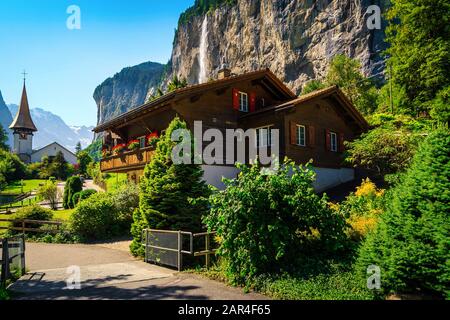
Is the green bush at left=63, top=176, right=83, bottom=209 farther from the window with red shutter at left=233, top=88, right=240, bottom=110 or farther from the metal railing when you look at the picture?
the metal railing

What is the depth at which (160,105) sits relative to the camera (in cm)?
2161

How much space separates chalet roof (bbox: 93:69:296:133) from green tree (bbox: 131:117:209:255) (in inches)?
283

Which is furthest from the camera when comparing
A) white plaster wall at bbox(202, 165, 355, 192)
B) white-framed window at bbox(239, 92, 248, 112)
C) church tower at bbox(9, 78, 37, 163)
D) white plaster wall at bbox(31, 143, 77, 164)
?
white plaster wall at bbox(31, 143, 77, 164)

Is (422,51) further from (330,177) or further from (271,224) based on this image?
(271,224)

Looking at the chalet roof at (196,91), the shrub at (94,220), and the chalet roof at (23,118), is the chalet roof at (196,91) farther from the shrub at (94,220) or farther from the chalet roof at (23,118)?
the chalet roof at (23,118)

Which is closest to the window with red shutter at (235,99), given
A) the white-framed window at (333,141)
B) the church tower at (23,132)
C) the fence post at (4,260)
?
the white-framed window at (333,141)

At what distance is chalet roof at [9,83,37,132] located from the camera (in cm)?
9744

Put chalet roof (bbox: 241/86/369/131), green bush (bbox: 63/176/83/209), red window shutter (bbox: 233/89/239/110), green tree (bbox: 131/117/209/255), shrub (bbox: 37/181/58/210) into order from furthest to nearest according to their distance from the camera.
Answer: shrub (bbox: 37/181/58/210)
green bush (bbox: 63/176/83/209)
red window shutter (bbox: 233/89/239/110)
chalet roof (bbox: 241/86/369/131)
green tree (bbox: 131/117/209/255)

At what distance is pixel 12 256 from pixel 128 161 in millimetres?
15034

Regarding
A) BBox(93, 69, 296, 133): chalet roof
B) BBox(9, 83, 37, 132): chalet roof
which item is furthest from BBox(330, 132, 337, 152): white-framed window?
BBox(9, 83, 37, 132): chalet roof

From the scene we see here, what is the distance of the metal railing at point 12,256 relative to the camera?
32.3ft

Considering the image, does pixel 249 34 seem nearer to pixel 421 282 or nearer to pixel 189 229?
pixel 189 229

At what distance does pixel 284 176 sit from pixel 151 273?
16.9ft

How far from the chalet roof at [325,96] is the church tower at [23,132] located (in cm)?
9176
